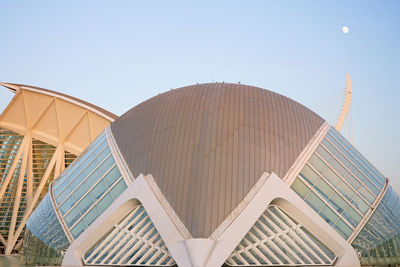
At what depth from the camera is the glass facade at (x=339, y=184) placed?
21.3m

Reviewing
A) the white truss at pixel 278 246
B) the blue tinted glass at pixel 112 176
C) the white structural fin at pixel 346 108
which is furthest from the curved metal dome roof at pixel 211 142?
the white structural fin at pixel 346 108

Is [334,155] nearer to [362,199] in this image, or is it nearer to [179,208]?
[362,199]

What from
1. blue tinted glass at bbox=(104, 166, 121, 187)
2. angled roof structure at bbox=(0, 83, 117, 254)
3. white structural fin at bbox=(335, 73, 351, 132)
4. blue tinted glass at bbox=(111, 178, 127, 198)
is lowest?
blue tinted glass at bbox=(111, 178, 127, 198)

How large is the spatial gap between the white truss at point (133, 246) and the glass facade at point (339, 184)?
622 cm

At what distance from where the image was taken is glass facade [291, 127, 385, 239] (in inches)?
838

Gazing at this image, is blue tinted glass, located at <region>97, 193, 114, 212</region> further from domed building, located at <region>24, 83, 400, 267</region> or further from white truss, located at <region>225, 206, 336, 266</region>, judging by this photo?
white truss, located at <region>225, 206, 336, 266</region>

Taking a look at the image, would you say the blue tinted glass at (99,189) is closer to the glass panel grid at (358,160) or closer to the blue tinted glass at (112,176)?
the blue tinted glass at (112,176)

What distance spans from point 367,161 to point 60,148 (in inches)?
1512

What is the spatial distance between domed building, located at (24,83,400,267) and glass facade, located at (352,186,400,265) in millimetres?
66

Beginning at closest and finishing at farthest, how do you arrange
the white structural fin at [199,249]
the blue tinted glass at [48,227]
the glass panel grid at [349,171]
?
1. the white structural fin at [199,249]
2. the blue tinted glass at [48,227]
3. the glass panel grid at [349,171]

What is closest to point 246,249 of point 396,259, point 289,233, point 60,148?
point 289,233

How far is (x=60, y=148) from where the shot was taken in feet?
→ 184

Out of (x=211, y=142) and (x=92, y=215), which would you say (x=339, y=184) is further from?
(x=92, y=215)

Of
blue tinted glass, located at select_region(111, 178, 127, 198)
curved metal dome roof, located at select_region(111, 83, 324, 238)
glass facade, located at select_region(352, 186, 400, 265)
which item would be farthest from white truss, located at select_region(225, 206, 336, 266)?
blue tinted glass, located at select_region(111, 178, 127, 198)
